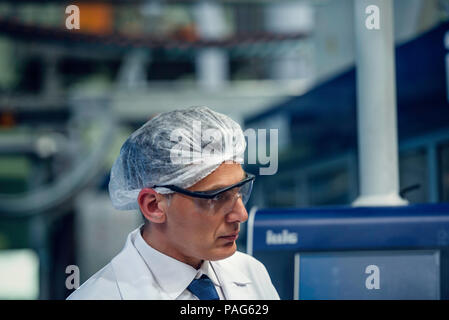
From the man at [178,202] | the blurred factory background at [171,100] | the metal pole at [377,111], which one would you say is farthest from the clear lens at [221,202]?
the metal pole at [377,111]

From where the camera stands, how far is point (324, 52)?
556cm

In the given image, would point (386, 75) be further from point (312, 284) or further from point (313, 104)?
point (313, 104)

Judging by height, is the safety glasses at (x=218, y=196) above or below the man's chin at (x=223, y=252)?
above

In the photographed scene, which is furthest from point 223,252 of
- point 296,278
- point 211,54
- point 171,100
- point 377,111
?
point 211,54

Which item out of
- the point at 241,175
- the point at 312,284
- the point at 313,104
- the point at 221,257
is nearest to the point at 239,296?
the point at 221,257

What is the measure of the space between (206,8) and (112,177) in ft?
32.4

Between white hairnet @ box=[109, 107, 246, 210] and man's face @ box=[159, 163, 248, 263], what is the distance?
1.3 inches

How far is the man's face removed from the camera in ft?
5.22

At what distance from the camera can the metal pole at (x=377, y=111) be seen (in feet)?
7.52

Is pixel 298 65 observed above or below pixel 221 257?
above

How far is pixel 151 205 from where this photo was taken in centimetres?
161

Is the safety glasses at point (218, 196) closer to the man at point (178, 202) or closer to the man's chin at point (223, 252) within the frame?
the man at point (178, 202)

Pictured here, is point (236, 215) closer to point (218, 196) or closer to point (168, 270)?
point (218, 196)

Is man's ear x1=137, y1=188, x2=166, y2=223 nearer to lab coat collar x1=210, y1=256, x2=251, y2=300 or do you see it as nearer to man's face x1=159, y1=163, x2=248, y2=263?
man's face x1=159, y1=163, x2=248, y2=263
